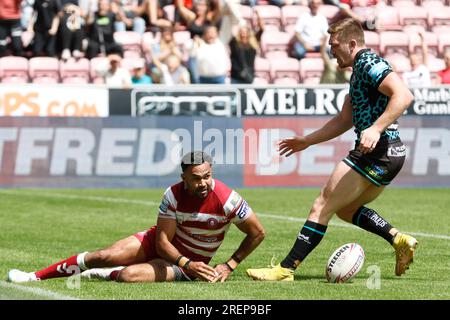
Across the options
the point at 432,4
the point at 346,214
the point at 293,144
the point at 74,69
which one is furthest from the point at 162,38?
the point at 346,214

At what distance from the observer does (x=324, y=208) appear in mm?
10711

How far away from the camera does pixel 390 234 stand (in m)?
11.0

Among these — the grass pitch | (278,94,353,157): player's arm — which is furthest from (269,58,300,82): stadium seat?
(278,94,353,157): player's arm

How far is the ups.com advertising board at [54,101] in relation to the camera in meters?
22.0

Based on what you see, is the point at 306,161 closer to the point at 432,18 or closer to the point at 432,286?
the point at 432,18

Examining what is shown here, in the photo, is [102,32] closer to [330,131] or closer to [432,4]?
[432,4]

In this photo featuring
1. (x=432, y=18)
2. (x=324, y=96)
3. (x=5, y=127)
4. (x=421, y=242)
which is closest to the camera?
(x=421, y=242)

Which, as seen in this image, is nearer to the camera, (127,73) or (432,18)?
(127,73)

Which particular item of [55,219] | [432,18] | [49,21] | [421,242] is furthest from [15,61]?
[421,242]

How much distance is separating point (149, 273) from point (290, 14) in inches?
694

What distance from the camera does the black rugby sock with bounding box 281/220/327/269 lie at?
1073 centimetres

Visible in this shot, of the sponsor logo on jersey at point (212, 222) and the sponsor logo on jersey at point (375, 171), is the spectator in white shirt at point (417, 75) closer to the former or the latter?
the sponsor logo on jersey at point (375, 171)

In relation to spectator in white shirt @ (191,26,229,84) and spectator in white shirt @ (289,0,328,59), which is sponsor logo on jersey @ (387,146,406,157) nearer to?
spectator in white shirt @ (191,26,229,84)

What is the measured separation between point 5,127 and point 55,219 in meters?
4.92
